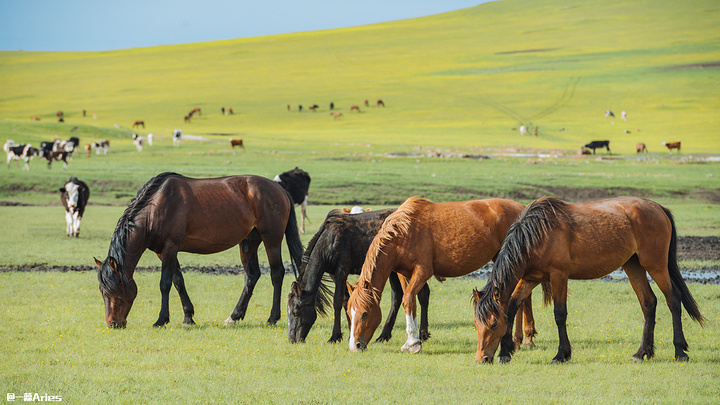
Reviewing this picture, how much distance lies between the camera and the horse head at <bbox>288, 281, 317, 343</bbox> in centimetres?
888

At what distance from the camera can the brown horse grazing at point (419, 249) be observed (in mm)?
8367

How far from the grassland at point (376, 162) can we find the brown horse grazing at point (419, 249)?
54 cm

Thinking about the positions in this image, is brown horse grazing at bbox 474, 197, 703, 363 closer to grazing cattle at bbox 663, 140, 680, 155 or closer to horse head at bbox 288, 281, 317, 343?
horse head at bbox 288, 281, 317, 343

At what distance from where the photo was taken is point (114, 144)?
53.8m

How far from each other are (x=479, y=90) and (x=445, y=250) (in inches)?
2945

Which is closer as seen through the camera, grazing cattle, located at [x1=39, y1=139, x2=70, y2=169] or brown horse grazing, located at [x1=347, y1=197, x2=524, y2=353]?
brown horse grazing, located at [x1=347, y1=197, x2=524, y2=353]

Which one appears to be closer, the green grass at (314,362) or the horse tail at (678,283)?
the green grass at (314,362)

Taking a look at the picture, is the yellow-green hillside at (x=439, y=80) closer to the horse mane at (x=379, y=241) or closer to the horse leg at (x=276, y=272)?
the horse leg at (x=276, y=272)

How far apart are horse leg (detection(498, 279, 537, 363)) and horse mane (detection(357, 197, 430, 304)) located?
153 cm

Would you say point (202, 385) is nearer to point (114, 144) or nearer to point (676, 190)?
point (676, 190)

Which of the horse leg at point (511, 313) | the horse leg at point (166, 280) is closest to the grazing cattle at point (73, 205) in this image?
the horse leg at point (166, 280)

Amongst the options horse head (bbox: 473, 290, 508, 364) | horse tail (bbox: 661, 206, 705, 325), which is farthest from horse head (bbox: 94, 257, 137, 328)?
horse tail (bbox: 661, 206, 705, 325)

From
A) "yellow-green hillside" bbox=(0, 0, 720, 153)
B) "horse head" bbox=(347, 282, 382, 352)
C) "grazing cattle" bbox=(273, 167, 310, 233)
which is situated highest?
"yellow-green hillside" bbox=(0, 0, 720, 153)

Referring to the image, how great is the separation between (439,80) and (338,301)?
81.2 metres
